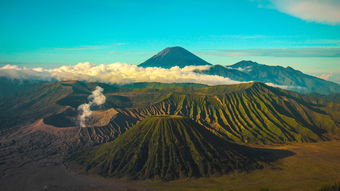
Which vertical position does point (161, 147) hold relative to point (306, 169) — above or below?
above

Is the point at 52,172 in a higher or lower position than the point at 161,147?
lower

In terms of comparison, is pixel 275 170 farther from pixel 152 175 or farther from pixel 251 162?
pixel 152 175

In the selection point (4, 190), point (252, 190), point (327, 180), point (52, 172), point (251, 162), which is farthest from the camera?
point (251, 162)

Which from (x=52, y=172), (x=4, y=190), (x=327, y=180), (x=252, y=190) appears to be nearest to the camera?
(x=252, y=190)

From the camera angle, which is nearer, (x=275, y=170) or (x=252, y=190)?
(x=252, y=190)

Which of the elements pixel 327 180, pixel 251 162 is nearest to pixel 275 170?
pixel 251 162

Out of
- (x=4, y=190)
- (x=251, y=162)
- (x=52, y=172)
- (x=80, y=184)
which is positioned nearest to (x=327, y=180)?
(x=251, y=162)

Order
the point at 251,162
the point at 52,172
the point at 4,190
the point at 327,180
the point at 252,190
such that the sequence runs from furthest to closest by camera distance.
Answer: the point at 251,162, the point at 52,172, the point at 327,180, the point at 4,190, the point at 252,190

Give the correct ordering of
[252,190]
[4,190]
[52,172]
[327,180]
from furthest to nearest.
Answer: [52,172]
[327,180]
[4,190]
[252,190]

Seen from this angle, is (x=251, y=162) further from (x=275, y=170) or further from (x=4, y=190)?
(x=4, y=190)
